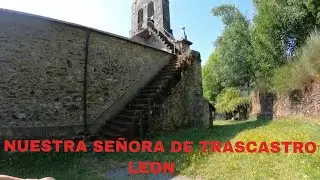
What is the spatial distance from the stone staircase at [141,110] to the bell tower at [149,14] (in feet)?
36.2

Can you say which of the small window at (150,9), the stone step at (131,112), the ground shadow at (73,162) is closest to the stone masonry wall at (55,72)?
the stone step at (131,112)

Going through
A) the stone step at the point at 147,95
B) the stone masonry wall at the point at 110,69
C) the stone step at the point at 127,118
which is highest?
the stone masonry wall at the point at 110,69

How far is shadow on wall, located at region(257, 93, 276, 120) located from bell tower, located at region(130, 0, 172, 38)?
1003 centimetres

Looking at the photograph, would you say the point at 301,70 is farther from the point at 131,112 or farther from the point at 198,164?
the point at 198,164

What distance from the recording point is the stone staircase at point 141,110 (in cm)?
1121

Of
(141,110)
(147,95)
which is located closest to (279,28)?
(147,95)

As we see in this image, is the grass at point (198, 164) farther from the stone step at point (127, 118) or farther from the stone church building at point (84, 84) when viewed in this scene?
the stone step at point (127, 118)

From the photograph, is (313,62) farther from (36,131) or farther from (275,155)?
(36,131)

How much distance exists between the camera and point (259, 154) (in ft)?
23.6

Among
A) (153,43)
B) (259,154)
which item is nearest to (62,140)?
(259,154)

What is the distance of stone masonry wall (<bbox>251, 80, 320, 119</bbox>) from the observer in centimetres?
1254

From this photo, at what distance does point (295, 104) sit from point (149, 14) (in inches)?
661

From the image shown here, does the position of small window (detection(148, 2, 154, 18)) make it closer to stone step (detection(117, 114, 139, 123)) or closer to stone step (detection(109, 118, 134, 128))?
stone step (detection(117, 114, 139, 123))

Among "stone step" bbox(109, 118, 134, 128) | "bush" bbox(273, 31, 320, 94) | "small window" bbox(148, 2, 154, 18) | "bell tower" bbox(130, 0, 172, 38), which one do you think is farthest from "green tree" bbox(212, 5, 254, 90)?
"stone step" bbox(109, 118, 134, 128)
